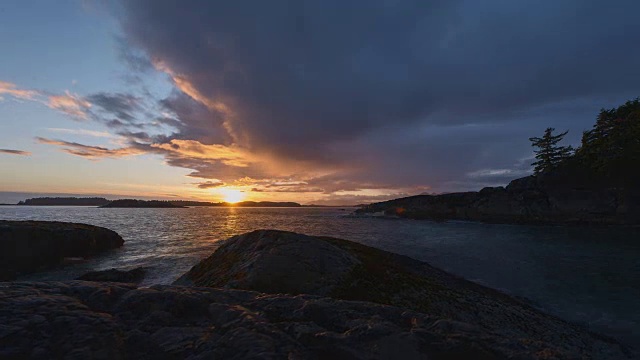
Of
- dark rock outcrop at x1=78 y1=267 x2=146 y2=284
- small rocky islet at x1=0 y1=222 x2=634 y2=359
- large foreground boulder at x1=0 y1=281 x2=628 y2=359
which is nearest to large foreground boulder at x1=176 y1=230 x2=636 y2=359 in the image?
small rocky islet at x1=0 y1=222 x2=634 y2=359

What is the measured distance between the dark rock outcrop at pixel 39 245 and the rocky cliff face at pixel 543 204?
5841cm

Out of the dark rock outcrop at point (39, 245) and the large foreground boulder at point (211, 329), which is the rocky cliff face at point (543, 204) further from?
the dark rock outcrop at point (39, 245)

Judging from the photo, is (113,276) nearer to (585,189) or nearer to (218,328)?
(218,328)

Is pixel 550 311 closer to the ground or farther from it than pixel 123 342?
closer to the ground

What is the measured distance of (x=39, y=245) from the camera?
58.1ft

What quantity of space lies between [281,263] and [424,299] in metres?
3.44

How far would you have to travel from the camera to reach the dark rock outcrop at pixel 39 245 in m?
16.5

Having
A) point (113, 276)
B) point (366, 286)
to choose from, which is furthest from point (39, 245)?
point (366, 286)

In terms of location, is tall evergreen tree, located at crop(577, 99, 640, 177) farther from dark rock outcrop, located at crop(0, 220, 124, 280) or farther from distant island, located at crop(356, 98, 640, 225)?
dark rock outcrop, located at crop(0, 220, 124, 280)

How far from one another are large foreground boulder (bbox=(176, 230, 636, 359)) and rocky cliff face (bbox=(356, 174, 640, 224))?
5164 centimetres

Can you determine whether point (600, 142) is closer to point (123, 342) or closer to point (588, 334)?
point (588, 334)

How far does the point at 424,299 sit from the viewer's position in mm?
6957

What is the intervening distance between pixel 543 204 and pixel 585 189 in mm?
6325

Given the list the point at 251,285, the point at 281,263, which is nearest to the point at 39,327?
the point at 251,285
